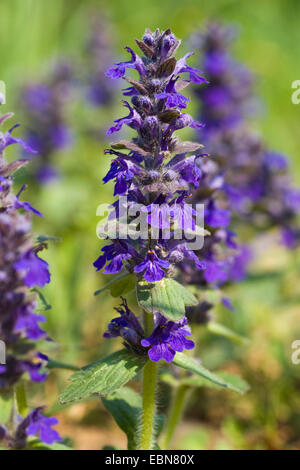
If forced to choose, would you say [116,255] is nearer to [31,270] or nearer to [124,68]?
[31,270]

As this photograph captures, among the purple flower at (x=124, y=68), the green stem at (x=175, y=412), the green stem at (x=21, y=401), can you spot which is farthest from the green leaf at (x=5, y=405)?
the purple flower at (x=124, y=68)

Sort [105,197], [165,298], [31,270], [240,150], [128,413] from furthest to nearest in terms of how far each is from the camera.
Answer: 1. [105,197]
2. [240,150]
3. [128,413]
4. [165,298]
5. [31,270]

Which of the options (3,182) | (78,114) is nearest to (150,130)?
(3,182)

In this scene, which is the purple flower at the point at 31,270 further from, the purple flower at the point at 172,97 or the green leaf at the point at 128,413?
the green leaf at the point at 128,413

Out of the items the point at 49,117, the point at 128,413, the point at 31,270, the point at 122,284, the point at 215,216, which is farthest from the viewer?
the point at 49,117

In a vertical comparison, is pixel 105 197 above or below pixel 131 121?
above

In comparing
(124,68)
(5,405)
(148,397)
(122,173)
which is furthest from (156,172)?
(5,405)
